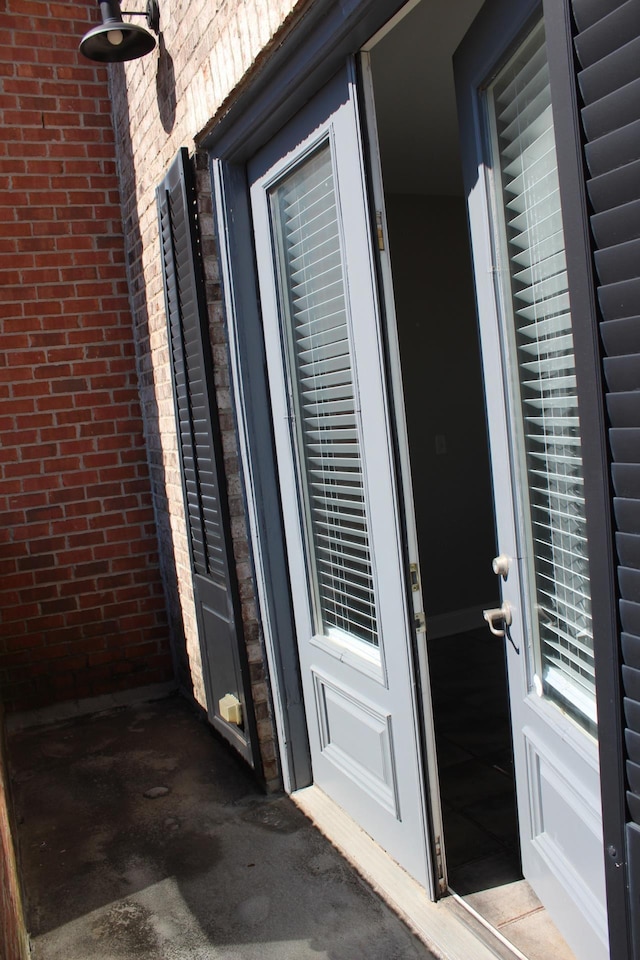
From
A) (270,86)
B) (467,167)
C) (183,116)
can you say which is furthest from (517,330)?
(183,116)

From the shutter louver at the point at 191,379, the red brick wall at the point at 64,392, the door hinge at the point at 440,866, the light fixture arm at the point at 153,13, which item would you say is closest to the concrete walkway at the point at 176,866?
the door hinge at the point at 440,866

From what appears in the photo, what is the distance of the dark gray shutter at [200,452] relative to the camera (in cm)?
339

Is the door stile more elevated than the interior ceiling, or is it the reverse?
the interior ceiling

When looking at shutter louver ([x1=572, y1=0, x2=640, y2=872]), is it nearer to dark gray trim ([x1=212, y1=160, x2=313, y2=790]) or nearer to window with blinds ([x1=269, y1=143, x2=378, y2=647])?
window with blinds ([x1=269, y1=143, x2=378, y2=647])

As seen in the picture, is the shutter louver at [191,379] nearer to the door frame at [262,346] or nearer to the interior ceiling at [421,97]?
the door frame at [262,346]

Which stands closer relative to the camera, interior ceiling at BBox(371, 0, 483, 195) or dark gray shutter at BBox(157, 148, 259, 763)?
interior ceiling at BBox(371, 0, 483, 195)

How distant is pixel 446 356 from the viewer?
18.7ft

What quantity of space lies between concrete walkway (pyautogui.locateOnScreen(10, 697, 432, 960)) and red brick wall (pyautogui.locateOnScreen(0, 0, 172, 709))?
715 mm

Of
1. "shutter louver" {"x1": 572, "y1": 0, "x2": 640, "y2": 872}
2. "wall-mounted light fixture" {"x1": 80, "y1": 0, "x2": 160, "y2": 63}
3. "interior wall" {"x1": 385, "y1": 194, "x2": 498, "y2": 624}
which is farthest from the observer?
"interior wall" {"x1": 385, "y1": 194, "x2": 498, "y2": 624}

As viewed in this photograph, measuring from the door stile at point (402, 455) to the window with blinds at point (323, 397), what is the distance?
0.23 m

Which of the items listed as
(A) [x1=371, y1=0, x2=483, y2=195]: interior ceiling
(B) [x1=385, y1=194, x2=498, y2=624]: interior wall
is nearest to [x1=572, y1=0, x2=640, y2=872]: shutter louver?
(A) [x1=371, y1=0, x2=483, y2=195]: interior ceiling

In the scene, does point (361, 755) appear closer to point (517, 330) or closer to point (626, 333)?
point (517, 330)

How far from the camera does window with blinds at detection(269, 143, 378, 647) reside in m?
2.78

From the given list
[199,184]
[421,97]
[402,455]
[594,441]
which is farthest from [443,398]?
[594,441]
